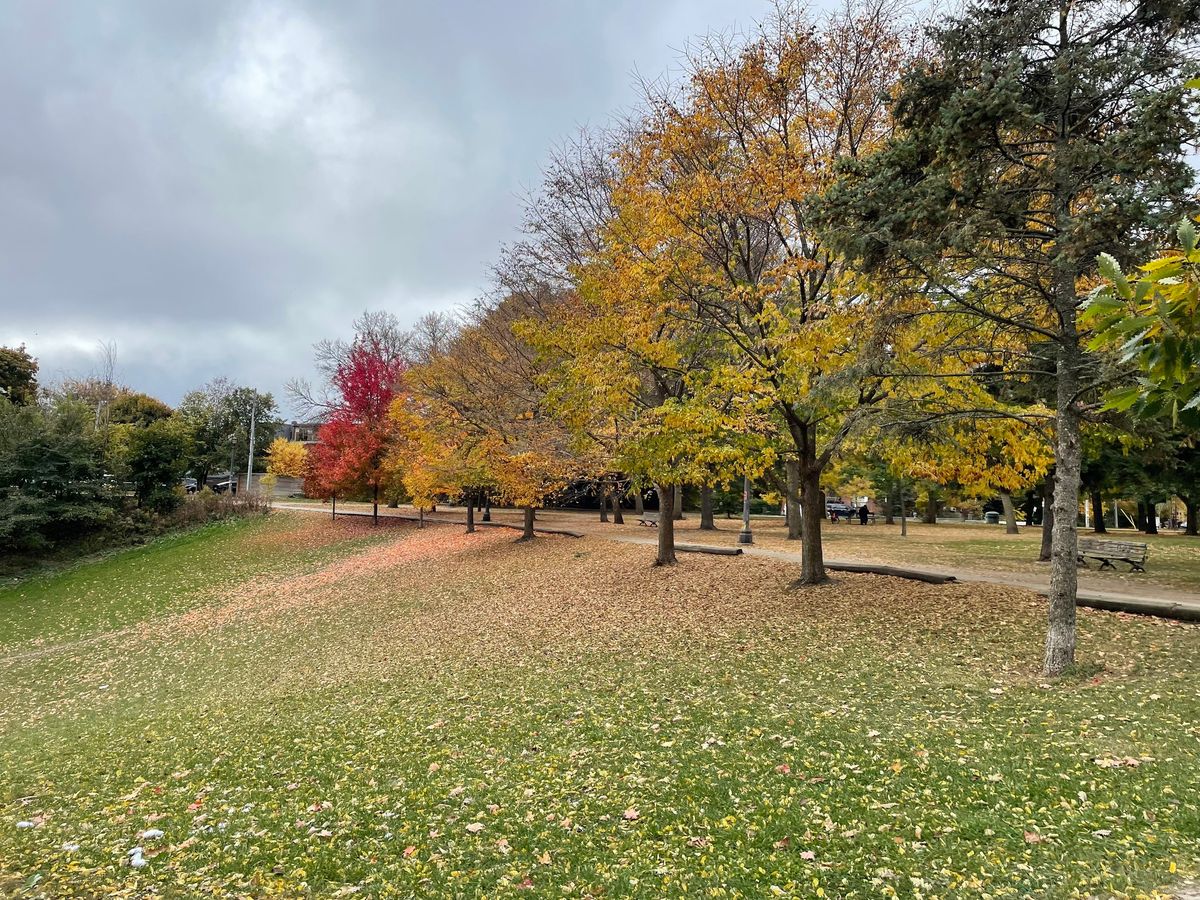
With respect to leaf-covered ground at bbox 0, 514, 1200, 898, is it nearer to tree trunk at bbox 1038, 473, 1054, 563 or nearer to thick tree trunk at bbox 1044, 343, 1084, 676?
thick tree trunk at bbox 1044, 343, 1084, 676

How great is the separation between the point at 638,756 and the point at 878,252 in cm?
645

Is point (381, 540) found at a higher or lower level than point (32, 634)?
higher

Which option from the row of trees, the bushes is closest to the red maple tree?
the bushes

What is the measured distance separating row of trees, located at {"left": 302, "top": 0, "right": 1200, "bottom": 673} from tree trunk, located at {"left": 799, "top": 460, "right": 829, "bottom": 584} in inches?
1.7

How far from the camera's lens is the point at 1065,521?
733 cm

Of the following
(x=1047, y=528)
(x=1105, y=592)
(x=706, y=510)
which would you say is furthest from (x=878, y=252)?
(x=706, y=510)

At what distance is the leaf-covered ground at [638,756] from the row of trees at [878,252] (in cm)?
212

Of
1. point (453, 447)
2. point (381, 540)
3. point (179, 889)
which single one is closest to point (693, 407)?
point (179, 889)

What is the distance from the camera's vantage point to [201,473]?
44938mm

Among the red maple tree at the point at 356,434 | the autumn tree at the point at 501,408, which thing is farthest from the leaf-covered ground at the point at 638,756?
the red maple tree at the point at 356,434

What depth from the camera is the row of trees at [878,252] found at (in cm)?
707

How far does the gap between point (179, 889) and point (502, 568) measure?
15.0m

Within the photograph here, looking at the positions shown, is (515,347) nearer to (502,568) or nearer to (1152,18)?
(502,568)

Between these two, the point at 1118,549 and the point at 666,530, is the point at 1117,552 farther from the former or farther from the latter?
the point at 666,530
